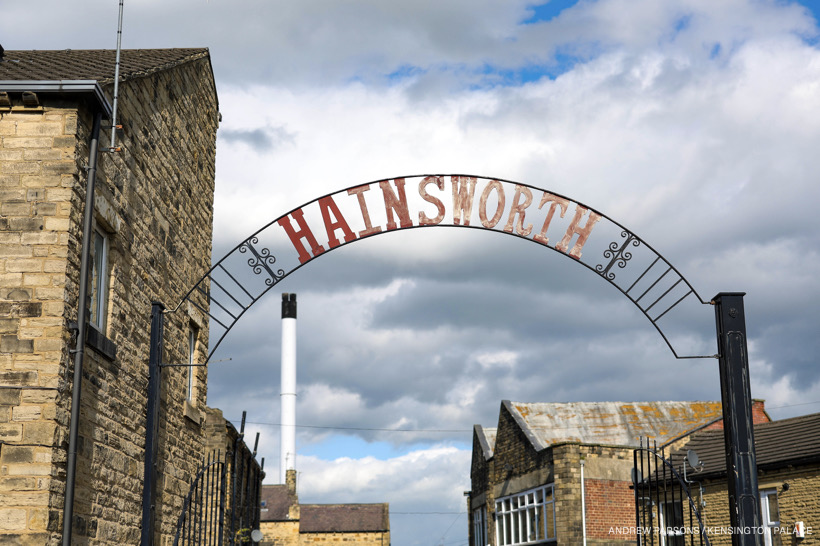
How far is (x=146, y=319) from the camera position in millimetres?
11359

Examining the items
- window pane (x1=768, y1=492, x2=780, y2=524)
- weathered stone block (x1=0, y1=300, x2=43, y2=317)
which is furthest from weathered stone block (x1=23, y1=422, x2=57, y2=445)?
window pane (x1=768, y1=492, x2=780, y2=524)

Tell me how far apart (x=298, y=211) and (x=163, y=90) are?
3.06 meters

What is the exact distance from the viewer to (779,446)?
2236 cm

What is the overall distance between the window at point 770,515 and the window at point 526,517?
31.9 ft

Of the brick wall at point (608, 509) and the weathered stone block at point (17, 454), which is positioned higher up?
the weathered stone block at point (17, 454)

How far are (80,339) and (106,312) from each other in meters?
1.54

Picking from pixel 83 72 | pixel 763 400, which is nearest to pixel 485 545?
pixel 763 400

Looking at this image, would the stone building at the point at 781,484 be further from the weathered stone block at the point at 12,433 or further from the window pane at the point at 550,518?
the weathered stone block at the point at 12,433

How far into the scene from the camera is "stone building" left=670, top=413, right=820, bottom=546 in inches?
803

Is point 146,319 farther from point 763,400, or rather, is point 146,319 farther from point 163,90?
point 763,400

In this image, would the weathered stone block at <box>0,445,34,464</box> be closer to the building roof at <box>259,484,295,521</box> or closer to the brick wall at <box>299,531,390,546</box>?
the building roof at <box>259,484,295,521</box>

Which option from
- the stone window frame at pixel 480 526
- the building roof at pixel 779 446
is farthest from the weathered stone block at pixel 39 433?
the stone window frame at pixel 480 526

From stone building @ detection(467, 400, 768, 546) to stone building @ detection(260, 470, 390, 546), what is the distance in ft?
53.2

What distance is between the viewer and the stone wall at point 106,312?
8.05 metres
